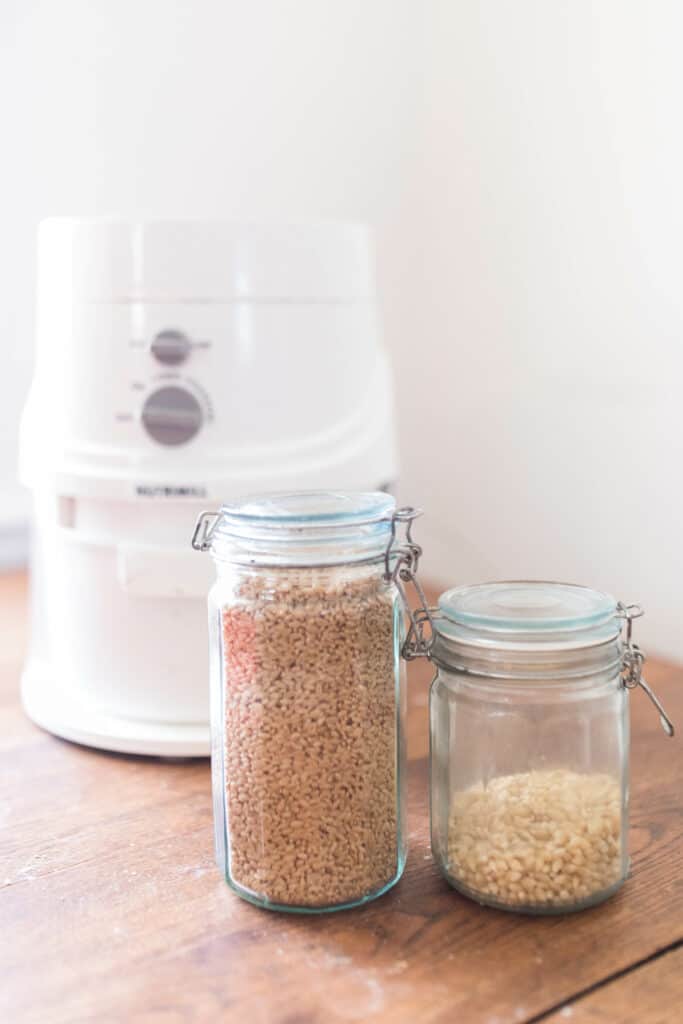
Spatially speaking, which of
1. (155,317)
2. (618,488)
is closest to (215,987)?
(155,317)

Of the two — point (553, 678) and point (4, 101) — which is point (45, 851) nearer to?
point (553, 678)

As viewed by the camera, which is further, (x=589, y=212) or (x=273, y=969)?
(x=589, y=212)

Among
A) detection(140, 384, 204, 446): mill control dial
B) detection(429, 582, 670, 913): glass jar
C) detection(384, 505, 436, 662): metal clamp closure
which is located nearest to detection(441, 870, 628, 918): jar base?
detection(429, 582, 670, 913): glass jar

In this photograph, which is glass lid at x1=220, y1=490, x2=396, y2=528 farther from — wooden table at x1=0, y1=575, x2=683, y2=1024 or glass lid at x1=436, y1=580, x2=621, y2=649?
wooden table at x1=0, y1=575, x2=683, y2=1024

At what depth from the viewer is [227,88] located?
117 cm

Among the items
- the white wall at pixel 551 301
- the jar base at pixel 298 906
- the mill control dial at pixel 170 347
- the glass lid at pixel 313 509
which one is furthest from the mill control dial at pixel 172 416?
the white wall at pixel 551 301

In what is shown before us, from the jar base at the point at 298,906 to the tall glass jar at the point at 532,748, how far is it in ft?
0.11

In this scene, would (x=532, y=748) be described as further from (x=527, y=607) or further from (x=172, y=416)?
(x=172, y=416)

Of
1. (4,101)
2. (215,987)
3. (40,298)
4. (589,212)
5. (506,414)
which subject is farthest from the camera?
(4,101)

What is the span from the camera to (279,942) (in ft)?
1.62

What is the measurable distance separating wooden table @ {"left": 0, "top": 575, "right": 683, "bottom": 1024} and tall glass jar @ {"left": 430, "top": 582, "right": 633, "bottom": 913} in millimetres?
23

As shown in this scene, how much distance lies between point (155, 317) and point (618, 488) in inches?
17.2

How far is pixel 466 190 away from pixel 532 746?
0.71 m

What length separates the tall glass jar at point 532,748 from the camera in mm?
501
